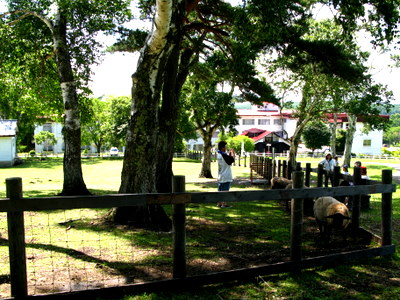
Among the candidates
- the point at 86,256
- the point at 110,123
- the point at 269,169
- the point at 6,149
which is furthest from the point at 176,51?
the point at 110,123

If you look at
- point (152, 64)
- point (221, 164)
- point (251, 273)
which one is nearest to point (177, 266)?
point (251, 273)

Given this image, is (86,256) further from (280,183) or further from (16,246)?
(280,183)

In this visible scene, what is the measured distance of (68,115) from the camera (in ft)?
42.4

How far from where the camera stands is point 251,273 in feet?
16.4

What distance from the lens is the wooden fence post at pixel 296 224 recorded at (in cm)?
538

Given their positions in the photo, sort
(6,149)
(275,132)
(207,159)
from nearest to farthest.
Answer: (207,159) → (6,149) → (275,132)

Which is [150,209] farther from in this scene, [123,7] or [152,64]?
[123,7]

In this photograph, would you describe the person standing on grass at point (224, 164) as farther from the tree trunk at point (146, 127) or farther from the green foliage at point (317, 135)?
the green foliage at point (317, 135)

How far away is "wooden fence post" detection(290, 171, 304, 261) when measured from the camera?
5375 mm

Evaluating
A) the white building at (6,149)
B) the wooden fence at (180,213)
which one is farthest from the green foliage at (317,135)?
the wooden fence at (180,213)

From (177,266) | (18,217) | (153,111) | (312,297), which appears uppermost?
(153,111)

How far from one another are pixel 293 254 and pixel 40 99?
580 inches

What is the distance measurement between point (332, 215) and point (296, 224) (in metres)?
1.50

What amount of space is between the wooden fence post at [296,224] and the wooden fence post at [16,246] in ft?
11.4
